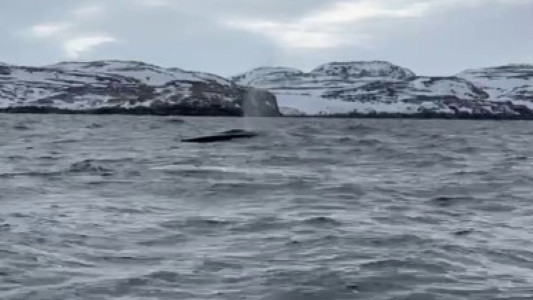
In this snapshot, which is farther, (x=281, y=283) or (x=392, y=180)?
(x=392, y=180)

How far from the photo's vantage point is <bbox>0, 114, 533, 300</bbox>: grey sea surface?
1484 cm

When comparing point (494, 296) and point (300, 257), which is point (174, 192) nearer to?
point (300, 257)

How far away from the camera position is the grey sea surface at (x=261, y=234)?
48.7ft

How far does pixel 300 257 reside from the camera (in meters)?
17.3

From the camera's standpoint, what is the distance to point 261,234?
20.0 m

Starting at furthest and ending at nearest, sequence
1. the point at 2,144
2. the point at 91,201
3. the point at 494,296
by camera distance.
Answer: the point at 2,144 → the point at 91,201 → the point at 494,296

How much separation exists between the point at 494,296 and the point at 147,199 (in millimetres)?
14610

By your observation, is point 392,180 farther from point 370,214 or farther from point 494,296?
point 494,296

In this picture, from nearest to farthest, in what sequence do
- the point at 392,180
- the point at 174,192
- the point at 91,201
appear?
the point at 91,201
the point at 174,192
the point at 392,180

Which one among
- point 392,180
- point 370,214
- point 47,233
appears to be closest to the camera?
point 47,233

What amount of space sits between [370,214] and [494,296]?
9476mm

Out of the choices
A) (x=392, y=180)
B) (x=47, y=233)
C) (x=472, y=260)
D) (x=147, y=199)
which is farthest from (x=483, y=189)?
(x=47, y=233)

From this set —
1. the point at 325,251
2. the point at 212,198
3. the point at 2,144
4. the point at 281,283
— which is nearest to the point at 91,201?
the point at 212,198

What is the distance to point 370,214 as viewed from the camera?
2378 cm
